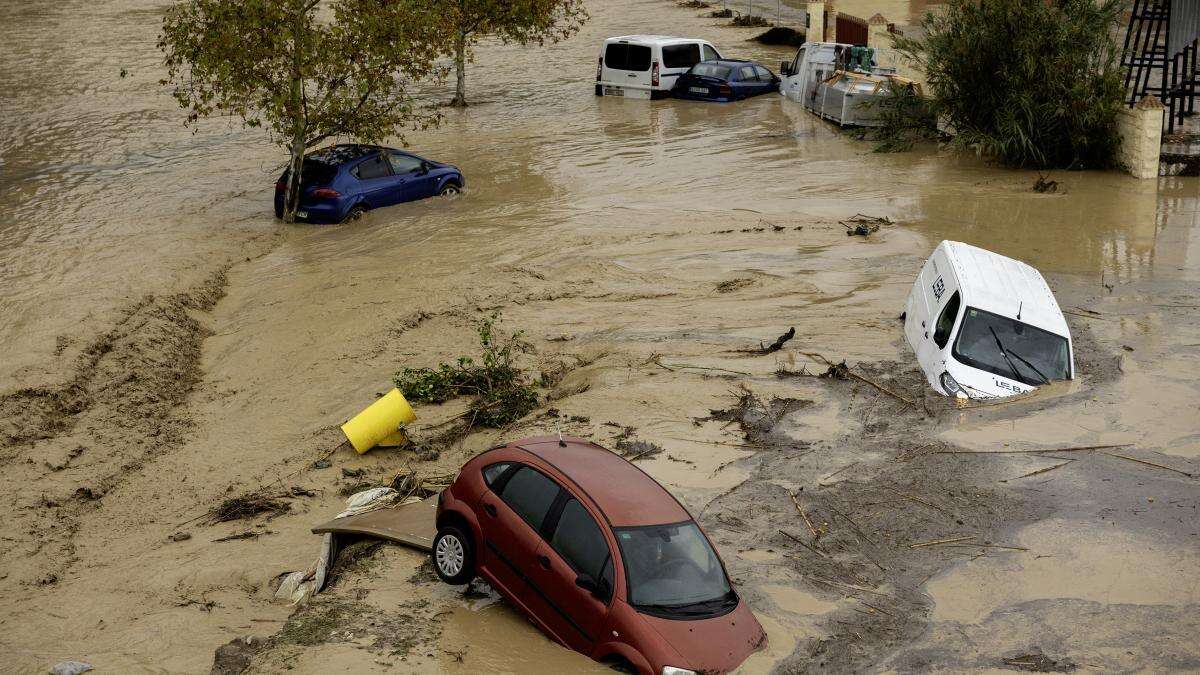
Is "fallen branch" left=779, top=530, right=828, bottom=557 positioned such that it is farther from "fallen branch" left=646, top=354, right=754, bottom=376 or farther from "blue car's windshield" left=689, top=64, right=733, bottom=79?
"blue car's windshield" left=689, top=64, right=733, bottom=79

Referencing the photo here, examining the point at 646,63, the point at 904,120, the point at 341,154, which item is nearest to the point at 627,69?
the point at 646,63

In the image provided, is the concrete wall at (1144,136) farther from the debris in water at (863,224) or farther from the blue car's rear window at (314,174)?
the blue car's rear window at (314,174)

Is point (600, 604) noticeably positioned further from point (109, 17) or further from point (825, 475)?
point (109, 17)

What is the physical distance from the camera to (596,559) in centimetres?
750

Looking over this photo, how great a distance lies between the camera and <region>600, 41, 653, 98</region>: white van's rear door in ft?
100

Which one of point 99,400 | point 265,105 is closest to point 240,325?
point 99,400

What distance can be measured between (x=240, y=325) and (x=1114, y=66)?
16.8 m

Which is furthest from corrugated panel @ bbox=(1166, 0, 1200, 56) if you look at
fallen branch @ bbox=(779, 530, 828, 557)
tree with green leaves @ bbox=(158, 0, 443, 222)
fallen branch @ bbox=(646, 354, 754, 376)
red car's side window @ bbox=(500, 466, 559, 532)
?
red car's side window @ bbox=(500, 466, 559, 532)

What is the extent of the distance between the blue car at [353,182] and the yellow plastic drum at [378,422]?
8.86 metres

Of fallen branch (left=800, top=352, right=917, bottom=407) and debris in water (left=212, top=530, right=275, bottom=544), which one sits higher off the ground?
fallen branch (left=800, top=352, right=917, bottom=407)

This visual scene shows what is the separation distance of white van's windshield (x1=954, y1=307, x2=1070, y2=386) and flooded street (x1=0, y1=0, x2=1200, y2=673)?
0.30 metres

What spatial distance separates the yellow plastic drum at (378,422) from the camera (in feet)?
37.2

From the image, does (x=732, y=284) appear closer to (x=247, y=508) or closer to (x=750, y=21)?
(x=247, y=508)

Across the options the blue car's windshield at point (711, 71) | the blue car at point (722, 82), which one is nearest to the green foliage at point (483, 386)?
the blue car at point (722, 82)
